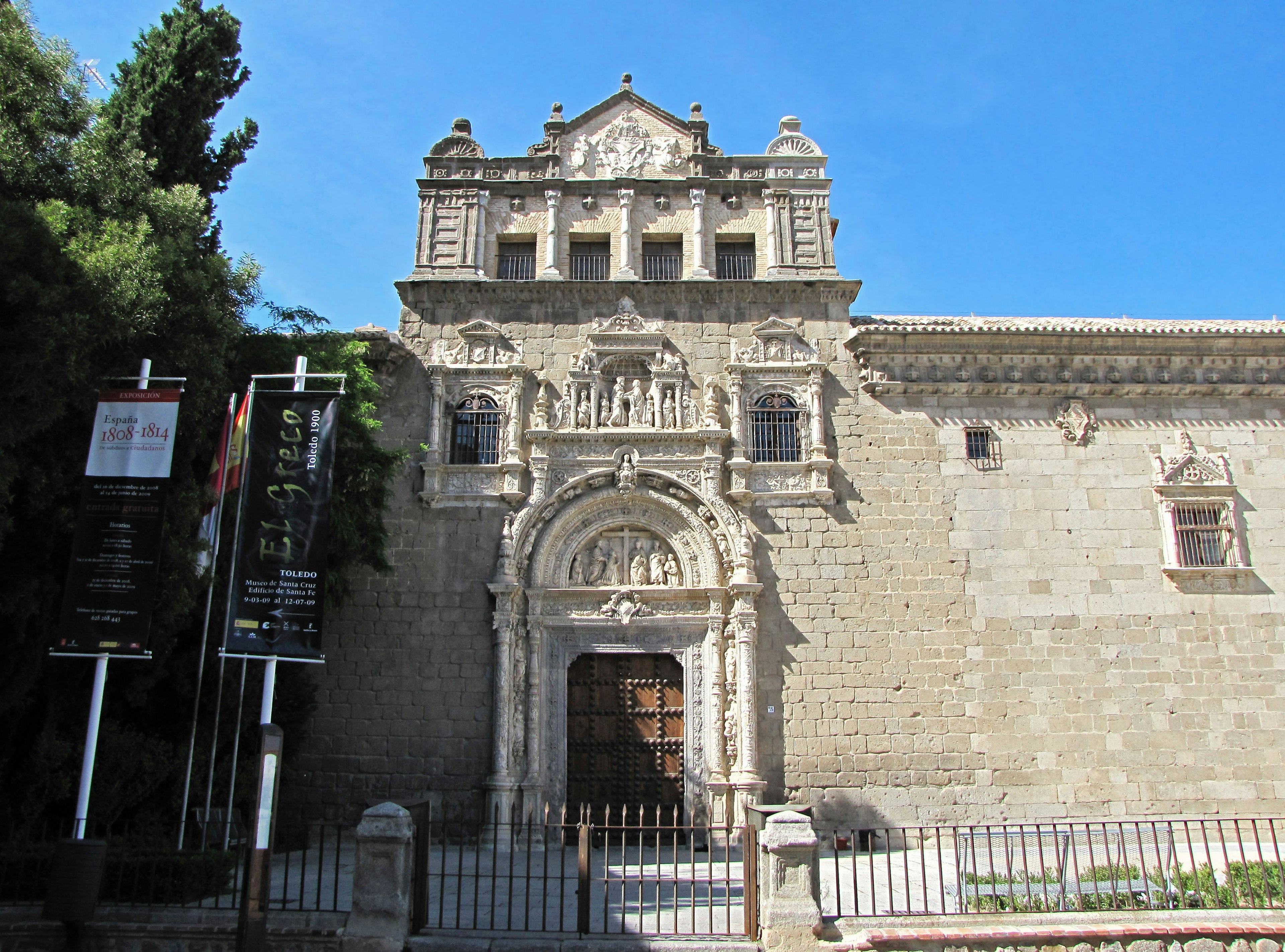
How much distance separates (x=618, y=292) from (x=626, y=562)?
447 cm

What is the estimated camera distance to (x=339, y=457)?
42.0 feet

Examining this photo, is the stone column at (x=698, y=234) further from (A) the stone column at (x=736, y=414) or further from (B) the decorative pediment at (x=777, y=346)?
(A) the stone column at (x=736, y=414)

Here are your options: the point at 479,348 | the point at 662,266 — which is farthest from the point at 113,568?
the point at 662,266

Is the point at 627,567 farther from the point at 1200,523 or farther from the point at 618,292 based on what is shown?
the point at 1200,523

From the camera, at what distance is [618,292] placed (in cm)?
1554

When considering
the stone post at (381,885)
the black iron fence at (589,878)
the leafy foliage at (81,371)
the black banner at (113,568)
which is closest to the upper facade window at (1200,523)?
the black iron fence at (589,878)

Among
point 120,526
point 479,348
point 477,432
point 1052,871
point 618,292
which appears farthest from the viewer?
point 618,292

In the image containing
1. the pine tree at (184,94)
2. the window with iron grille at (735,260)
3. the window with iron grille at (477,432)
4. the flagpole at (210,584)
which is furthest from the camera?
the window with iron grille at (735,260)

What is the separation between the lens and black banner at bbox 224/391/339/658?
353 inches

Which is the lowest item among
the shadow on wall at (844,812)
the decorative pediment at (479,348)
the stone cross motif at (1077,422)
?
the shadow on wall at (844,812)

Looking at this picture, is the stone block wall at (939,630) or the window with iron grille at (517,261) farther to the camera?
the window with iron grille at (517,261)

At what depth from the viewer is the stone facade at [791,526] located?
44.7 ft

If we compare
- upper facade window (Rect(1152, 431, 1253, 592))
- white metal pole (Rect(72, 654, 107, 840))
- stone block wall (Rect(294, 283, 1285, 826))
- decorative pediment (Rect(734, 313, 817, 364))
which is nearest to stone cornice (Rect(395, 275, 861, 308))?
stone block wall (Rect(294, 283, 1285, 826))

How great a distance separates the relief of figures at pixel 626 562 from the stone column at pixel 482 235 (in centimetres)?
490
